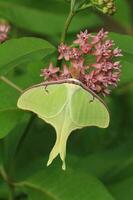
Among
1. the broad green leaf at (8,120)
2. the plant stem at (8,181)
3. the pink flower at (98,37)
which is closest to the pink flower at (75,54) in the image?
the pink flower at (98,37)

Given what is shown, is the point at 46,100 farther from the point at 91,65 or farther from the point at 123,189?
the point at 123,189

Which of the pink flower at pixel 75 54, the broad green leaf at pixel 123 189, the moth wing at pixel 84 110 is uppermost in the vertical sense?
the pink flower at pixel 75 54

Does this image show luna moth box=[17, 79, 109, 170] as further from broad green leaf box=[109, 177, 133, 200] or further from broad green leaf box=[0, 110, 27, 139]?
broad green leaf box=[109, 177, 133, 200]

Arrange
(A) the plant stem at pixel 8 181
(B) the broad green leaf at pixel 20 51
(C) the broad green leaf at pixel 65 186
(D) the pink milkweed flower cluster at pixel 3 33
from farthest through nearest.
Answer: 1. (A) the plant stem at pixel 8 181
2. (D) the pink milkweed flower cluster at pixel 3 33
3. (C) the broad green leaf at pixel 65 186
4. (B) the broad green leaf at pixel 20 51

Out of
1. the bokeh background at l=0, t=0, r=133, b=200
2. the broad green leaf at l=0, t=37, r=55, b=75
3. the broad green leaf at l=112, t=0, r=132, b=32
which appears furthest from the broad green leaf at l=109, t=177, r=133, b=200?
the broad green leaf at l=112, t=0, r=132, b=32

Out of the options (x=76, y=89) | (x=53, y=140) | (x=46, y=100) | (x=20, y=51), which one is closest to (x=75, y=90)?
(x=76, y=89)

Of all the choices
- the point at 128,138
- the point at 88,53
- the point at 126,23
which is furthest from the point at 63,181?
the point at 126,23

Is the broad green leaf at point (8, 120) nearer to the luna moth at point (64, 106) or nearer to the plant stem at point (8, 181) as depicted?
the luna moth at point (64, 106)

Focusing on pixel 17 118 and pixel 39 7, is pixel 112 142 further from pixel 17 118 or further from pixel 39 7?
pixel 17 118
